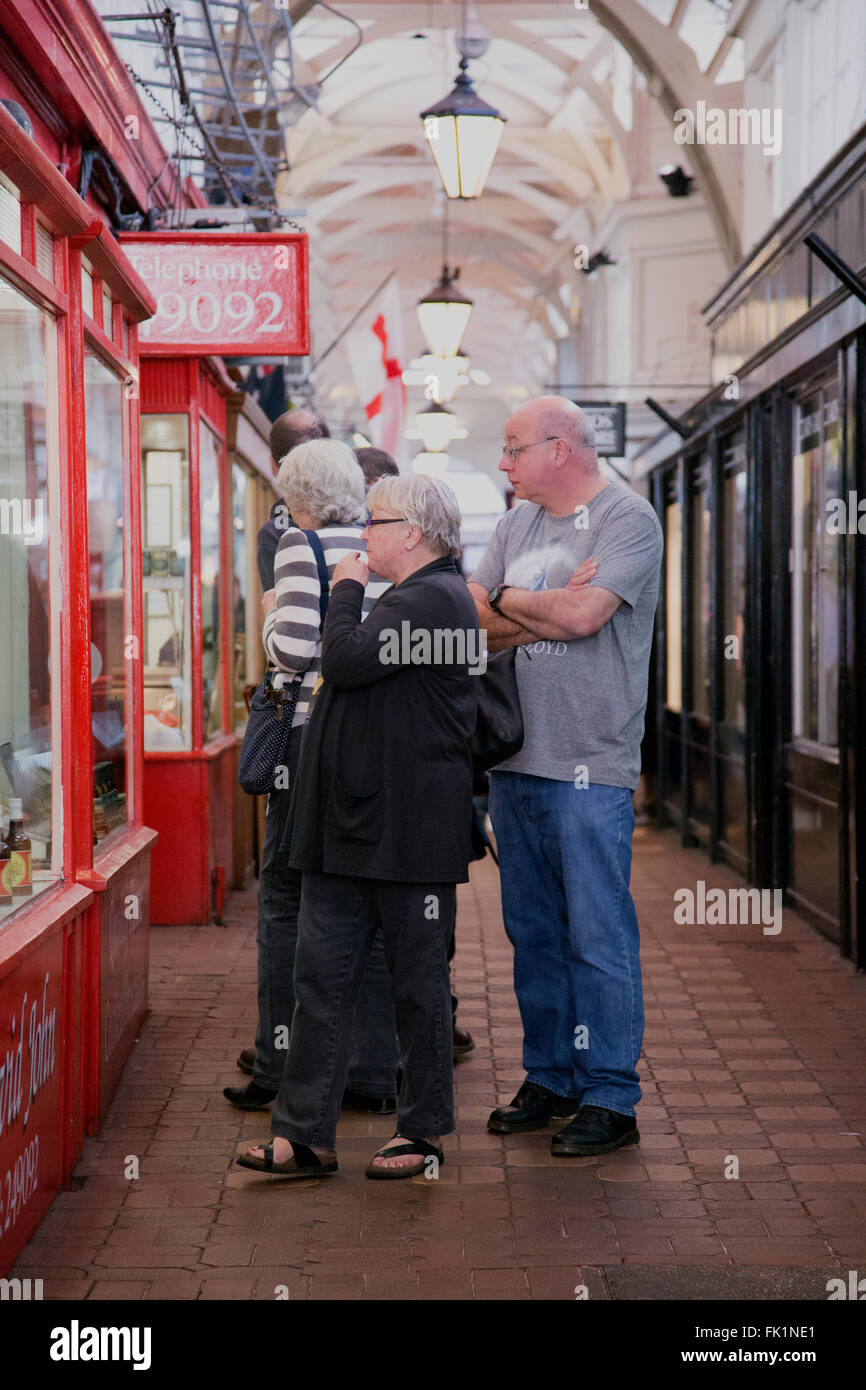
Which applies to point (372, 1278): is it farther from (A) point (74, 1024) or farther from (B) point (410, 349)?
(B) point (410, 349)

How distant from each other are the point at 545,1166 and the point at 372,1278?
3.30 ft

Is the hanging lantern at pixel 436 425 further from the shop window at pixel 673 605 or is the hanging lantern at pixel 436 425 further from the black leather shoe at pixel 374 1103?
the black leather shoe at pixel 374 1103

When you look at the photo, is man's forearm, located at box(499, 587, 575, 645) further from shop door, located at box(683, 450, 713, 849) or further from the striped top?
shop door, located at box(683, 450, 713, 849)

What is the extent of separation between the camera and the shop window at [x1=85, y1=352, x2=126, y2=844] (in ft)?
18.1

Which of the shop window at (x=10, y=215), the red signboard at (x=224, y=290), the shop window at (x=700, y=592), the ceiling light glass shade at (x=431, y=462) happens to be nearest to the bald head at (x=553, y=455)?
the shop window at (x=10, y=215)

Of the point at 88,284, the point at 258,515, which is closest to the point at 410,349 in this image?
the point at 258,515

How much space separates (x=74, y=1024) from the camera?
184 inches

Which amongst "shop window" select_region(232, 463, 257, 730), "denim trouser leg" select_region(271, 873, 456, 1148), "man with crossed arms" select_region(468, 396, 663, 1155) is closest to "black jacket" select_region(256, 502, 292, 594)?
"man with crossed arms" select_region(468, 396, 663, 1155)

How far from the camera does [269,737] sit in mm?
5113

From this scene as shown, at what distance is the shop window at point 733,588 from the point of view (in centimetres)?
1058

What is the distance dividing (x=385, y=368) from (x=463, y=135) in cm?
380

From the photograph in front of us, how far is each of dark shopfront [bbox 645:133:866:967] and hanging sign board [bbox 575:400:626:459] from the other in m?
2.54

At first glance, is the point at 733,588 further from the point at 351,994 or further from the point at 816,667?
the point at 351,994

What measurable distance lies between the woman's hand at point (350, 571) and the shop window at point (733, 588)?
20.0 feet
